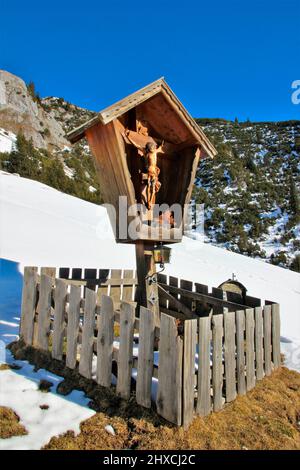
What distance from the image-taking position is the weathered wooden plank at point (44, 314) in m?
4.20

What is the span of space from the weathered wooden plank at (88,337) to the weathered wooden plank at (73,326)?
15cm

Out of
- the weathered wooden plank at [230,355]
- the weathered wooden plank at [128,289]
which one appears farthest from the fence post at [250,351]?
the weathered wooden plank at [128,289]

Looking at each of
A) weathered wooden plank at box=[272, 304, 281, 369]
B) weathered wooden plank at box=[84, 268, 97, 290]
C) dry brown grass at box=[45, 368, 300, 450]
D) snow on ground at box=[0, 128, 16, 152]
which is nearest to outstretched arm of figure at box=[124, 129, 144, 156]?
weathered wooden plank at box=[84, 268, 97, 290]

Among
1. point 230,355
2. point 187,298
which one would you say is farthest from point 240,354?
point 187,298

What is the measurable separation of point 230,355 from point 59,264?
5857 millimetres

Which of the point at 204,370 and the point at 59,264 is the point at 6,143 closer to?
the point at 59,264

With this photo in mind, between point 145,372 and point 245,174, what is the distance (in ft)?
137

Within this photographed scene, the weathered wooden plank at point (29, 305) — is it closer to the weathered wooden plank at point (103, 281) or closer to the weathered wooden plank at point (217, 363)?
the weathered wooden plank at point (103, 281)

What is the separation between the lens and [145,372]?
10.5ft

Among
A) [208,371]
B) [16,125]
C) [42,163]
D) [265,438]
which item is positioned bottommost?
[265,438]

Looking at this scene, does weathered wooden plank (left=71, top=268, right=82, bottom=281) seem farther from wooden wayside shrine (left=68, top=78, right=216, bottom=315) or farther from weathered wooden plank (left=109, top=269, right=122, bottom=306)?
wooden wayside shrine (left=68, top=78, right=216, bottom=315)
